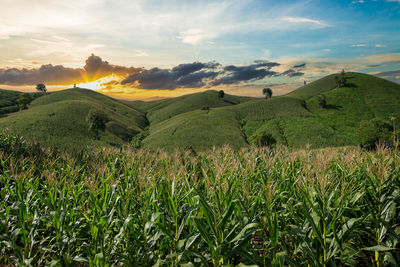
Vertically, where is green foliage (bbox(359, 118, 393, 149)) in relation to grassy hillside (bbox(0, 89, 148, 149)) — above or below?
below

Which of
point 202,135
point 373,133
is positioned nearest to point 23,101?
point 202,135

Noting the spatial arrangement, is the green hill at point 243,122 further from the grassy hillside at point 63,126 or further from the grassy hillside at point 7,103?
the grassy hillside at point 7,103

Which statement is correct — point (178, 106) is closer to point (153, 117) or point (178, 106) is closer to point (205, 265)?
point (153, 117)

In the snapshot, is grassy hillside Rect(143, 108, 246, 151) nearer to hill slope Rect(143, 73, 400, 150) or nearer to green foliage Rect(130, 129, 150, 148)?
hill slope Rect(143, 73, 400, 150)

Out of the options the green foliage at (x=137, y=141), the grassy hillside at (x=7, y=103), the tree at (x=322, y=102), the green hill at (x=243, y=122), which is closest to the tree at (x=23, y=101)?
the grassy hillside at (x=7, y=103)

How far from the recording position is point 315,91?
156m

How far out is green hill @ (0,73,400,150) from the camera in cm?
7151

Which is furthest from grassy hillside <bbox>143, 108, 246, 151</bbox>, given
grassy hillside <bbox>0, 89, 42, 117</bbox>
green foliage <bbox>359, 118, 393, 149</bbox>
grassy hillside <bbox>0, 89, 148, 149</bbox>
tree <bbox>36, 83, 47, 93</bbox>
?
tree <bbox>36, 83, 47, 93</bbox>

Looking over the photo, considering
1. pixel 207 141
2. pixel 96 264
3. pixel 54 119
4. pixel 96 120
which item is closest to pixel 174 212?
pixel 96 264

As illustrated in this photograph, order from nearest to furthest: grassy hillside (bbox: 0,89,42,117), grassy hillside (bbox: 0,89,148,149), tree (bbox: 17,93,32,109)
Result: grassy hillside (bbox: 0,89,148,149) → tree (bbox: 17,93,32,109) → grassy hillside (bbox: 0,89,42,117)

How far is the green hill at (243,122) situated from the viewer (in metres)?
71.5

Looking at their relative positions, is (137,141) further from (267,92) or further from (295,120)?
(267,92)

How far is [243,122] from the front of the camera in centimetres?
10262

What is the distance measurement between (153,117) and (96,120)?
82490mm
